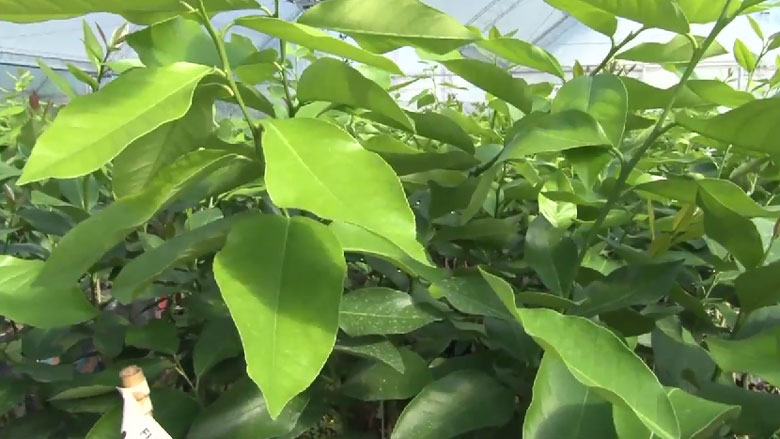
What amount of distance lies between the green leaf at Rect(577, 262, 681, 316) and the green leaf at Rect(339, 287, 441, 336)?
0.11 m

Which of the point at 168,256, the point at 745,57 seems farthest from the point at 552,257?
the point at 745,57

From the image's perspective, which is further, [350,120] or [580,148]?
[350,120]

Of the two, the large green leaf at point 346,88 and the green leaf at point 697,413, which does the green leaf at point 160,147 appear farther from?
the green leaf at point 697,413

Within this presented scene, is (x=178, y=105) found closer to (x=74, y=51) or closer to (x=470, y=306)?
(x=470, y=306)

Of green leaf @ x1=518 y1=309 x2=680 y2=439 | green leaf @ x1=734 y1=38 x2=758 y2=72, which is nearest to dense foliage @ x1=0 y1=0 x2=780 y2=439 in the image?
green leaf @ x1=518 y1=309 x2=680 y2=439

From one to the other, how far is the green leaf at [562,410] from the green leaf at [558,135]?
139 millimetres

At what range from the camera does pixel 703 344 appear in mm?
621

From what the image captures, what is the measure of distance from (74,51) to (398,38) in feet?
26.3

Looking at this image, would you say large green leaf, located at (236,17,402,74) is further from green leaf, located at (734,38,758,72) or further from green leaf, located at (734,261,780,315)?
green leaf, located at (734,38,758,72)

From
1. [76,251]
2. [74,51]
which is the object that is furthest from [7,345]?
[74,51]

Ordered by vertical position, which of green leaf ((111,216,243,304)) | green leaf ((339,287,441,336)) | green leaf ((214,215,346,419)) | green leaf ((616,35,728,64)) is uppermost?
green leaf ((616,35,728,64))

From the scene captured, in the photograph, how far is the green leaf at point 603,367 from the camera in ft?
1.16

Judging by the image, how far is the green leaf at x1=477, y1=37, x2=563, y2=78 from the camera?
1.97 feet

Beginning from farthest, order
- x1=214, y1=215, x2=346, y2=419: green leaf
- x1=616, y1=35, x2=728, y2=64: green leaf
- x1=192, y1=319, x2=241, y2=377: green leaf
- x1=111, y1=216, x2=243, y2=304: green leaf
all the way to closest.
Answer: x1=616, y1=35, x2=728, y2=64: green leaf
x1=192, y1=319, x2=241, y2=377: green leaf
x1=111, y1=216, x2=243, y2=304: green leaf
x1=214, y1=215, x2=346, y2=419: green leaf
